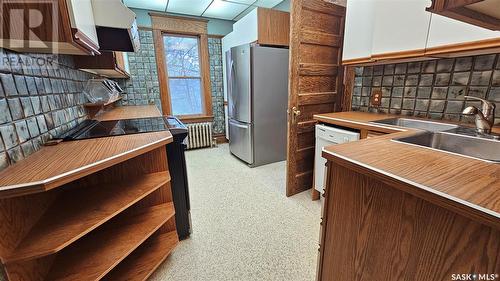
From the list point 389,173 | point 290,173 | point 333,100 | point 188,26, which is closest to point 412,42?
point 333,100

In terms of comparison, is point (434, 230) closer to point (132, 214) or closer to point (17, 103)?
point (132, 214)

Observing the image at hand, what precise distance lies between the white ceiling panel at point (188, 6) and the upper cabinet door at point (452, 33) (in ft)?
9.12

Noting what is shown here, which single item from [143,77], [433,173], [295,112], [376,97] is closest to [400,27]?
[376,97]

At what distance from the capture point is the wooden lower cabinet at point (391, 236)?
55 cm

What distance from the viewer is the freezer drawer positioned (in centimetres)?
302

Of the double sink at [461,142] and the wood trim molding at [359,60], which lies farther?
the wood trim molding at [359,60]

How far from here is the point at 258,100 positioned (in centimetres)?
288

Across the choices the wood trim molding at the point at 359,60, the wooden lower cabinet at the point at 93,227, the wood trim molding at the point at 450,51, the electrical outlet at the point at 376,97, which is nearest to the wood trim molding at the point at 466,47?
the wood trim molding at the point at 450,51

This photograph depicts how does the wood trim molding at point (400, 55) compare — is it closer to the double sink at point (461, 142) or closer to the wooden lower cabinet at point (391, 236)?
the double sink at point (461, 142)

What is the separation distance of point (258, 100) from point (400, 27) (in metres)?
1.72

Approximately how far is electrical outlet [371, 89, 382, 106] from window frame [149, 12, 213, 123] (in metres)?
2.81

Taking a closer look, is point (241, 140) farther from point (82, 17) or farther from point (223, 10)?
point (82, 17)

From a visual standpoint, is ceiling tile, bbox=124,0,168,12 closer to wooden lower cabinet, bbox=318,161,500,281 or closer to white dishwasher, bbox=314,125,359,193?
white dishwasher, bbox=314,125,359,193

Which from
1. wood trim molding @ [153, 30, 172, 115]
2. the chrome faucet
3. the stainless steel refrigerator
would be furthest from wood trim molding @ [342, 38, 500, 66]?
wood trim molding @ [153, 30, 172, 115]
